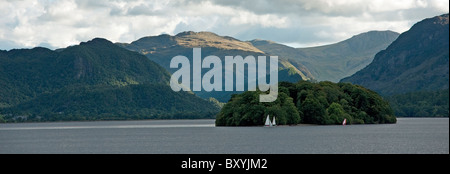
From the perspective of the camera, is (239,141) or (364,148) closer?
(364,148)

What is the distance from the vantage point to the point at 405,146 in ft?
452

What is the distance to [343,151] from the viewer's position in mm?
124875
